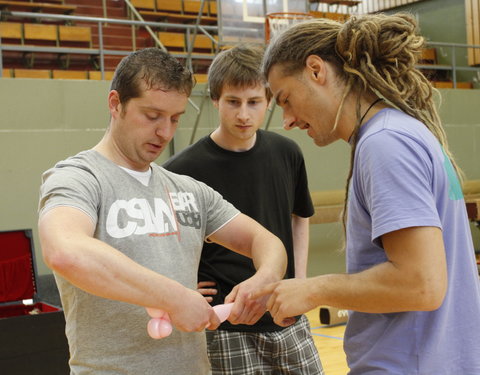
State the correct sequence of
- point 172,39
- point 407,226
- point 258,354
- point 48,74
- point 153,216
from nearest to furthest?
point 407,226
point 153,216
point 258,354
point 48,74
point 172,39

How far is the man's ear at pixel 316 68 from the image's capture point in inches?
57.7

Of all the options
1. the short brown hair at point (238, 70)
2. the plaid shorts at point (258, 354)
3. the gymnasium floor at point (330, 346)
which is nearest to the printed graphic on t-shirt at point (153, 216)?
the plaid shorts at point (258, 354)

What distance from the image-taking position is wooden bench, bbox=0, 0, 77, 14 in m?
9.91

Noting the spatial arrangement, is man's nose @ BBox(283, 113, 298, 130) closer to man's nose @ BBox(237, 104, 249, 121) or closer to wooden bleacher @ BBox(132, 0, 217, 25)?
man's nose @ BBox(237, 104, 249, 121)

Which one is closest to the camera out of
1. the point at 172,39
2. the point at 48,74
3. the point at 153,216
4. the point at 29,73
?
the point at 153,216

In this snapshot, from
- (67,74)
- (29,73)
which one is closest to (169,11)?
(67,74)

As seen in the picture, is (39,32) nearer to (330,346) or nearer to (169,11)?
(169,11)

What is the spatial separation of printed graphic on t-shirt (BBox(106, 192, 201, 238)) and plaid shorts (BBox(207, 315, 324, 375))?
667mm

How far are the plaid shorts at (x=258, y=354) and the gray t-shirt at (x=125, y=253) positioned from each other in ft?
1.86

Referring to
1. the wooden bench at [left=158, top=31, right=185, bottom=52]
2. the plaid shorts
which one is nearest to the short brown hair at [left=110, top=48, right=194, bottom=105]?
the plaid shorts

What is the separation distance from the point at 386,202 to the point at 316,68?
1.28 feet

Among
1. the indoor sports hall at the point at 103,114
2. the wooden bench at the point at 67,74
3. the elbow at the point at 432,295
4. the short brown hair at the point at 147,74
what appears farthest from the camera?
the wooden bench at the point at 67,74

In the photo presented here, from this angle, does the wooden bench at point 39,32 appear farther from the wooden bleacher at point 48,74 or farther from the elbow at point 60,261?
the elbow at point 60,261

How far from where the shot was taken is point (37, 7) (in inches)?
404
